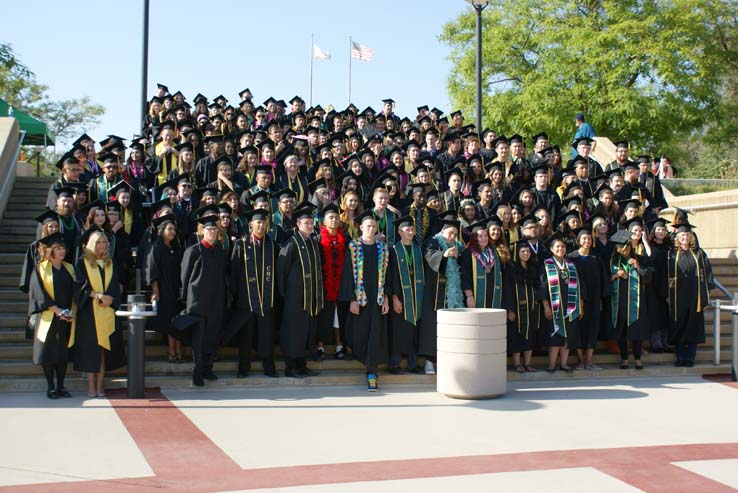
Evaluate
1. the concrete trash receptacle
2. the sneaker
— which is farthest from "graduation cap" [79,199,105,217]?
the concrete trash receptacle

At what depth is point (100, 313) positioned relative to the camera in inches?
348

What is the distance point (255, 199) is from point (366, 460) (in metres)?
4.81

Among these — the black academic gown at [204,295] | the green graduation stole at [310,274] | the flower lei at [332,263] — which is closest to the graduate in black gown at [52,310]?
the black academic gown at [204,295]

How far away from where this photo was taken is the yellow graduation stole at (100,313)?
8.77 meters

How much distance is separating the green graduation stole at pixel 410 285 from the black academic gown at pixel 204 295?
2155 millimetres

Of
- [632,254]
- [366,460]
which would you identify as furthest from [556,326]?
[366,460]

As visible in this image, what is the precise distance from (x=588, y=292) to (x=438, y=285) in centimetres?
212

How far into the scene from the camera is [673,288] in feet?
36.8

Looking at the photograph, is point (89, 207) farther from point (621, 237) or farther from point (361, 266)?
point (621, 237)

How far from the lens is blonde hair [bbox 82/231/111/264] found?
8906 millimetres

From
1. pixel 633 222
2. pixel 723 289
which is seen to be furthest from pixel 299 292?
pixel 723 289

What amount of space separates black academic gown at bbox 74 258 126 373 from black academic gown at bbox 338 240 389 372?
2571mm

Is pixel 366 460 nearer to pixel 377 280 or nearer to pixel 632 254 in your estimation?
pixel 377 280

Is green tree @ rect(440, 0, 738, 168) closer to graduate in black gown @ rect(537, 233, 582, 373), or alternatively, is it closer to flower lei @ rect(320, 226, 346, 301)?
graduate in black gown @ rect(537, 233, 582, 373)
